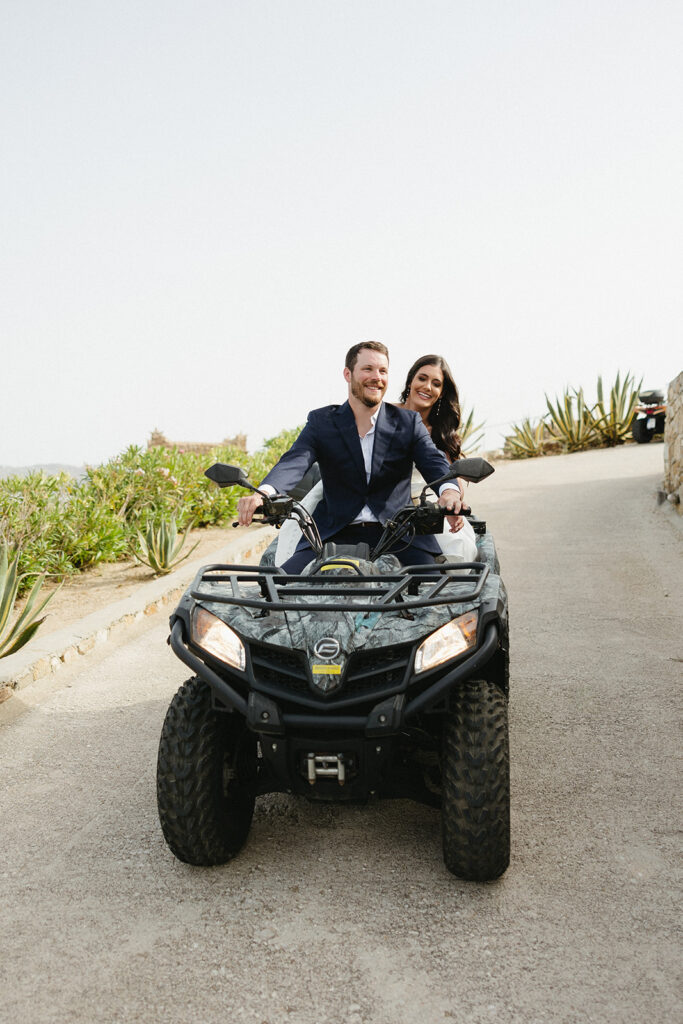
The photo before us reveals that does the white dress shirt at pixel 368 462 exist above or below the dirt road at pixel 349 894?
above

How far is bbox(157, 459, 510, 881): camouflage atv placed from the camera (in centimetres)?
253

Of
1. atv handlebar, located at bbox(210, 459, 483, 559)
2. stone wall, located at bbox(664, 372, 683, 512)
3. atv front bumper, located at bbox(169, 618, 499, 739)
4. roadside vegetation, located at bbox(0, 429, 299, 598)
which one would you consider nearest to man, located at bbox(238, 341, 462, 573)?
atv handlebar, located at bbox(210, 459, 483, 559)

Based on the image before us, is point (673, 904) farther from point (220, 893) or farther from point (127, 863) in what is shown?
point (127, 863)

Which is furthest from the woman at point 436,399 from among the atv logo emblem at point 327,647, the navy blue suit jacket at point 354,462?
the atv logo emblem at point 327,647

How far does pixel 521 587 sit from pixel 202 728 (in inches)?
188

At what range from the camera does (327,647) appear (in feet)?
8.34

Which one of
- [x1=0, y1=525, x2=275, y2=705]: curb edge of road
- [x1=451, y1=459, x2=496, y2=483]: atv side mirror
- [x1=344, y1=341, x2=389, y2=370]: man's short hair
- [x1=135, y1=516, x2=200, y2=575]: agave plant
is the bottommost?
[x1=0, y1=525, x2=275, y2=705]: curb edge of road

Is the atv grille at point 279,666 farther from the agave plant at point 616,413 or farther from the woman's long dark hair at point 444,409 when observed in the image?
the agave plant at point 616,413

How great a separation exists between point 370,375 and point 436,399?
2.13 metres

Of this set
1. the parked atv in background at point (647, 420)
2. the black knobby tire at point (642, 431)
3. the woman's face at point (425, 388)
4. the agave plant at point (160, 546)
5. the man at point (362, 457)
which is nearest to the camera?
the man at point (362, 457)

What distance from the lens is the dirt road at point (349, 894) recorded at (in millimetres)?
2230

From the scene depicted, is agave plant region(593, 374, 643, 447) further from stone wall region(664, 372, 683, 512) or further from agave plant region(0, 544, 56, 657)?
agave plant region(0, 544, 56, 657)

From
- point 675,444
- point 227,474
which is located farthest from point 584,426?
point 227,474

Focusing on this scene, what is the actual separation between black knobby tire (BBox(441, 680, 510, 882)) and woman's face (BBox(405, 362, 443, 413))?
3287 millimetres
